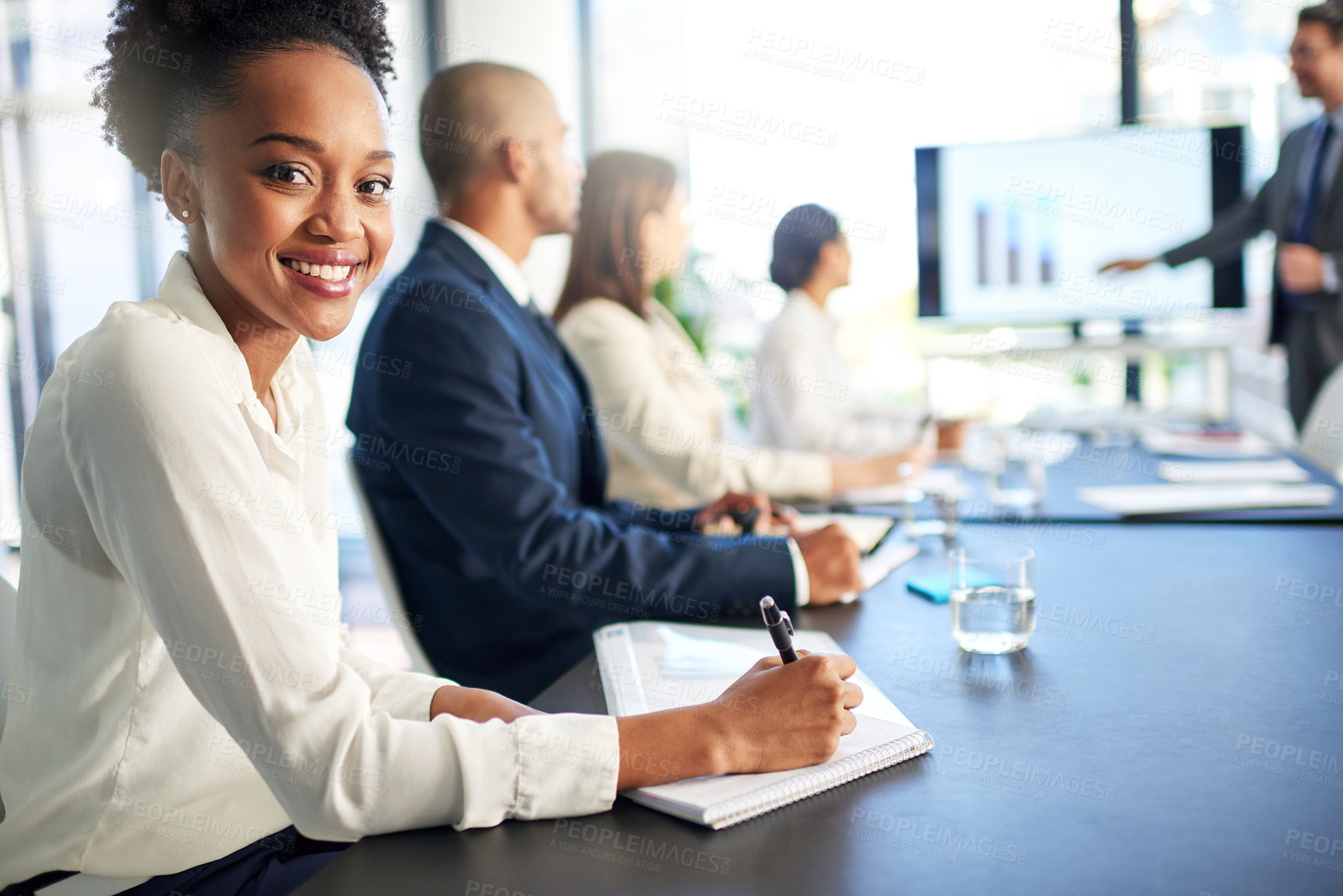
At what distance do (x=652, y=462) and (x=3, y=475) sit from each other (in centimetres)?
386

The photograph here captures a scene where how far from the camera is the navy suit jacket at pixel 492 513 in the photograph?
1.43m

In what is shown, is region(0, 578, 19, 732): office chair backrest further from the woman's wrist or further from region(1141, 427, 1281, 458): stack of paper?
region(1141, 427, 1281, 458): stack of paper

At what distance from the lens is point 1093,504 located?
2.01 m

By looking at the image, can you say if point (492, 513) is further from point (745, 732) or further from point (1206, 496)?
point (1206, 496)

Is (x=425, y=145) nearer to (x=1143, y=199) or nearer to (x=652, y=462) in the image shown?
(x=652, y=462)

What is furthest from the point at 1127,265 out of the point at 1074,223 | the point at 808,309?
→ the point at 808,309

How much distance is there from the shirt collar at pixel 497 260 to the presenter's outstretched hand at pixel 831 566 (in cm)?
73

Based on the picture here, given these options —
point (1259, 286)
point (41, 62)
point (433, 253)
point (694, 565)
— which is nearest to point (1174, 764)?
point (694, 565)

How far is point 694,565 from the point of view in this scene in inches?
54.8

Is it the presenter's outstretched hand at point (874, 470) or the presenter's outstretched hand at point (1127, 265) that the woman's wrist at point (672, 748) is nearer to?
the presenter's outstretched hand at point (874, 470)

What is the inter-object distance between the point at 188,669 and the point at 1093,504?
168cm

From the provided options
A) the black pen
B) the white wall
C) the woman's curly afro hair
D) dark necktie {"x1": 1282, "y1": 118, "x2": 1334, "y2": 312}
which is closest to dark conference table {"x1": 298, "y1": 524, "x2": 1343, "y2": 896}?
the black pen

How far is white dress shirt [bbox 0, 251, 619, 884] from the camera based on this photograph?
0.79 metres

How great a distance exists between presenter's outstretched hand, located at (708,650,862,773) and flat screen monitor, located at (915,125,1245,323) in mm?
3192
